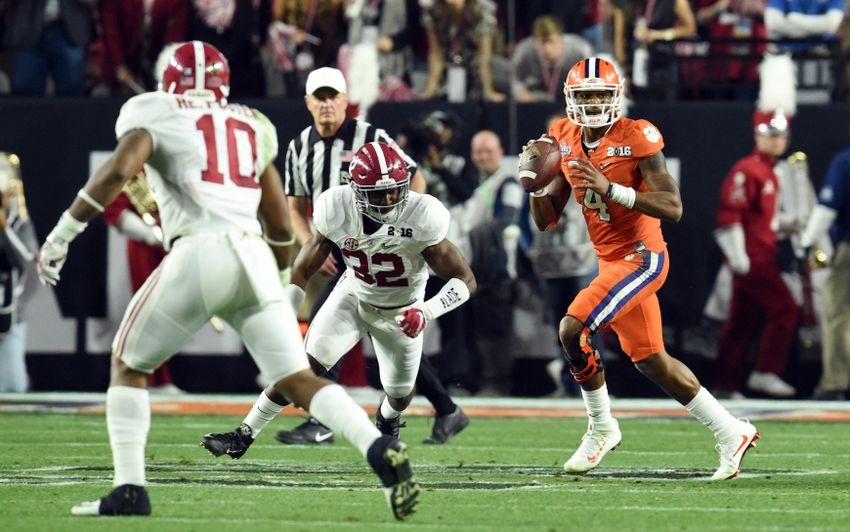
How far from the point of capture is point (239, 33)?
11875 mm

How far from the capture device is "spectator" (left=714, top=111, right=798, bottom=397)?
11.6 meters

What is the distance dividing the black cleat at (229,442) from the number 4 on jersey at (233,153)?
5.42ft

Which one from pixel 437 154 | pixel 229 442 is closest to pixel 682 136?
pixel 437 154

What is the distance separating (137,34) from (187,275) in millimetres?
6956

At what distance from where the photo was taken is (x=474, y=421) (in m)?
10.1

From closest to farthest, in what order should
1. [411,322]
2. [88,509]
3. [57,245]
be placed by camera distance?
[57,245], [88,509], [411,322]

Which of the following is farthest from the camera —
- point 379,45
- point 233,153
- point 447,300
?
point 379,45

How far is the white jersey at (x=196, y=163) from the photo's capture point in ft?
18.0

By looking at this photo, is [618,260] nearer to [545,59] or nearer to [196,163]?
[196,163]

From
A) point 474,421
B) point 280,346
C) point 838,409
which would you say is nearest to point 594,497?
point 280,346

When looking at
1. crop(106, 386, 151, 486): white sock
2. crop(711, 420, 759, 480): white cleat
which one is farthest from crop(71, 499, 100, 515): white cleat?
crop(711, 420, 759, 480): white cleat

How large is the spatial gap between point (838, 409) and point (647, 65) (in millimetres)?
2721

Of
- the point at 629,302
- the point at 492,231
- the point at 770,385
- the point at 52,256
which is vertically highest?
the point at 52,256

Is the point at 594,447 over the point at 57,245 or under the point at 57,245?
under
